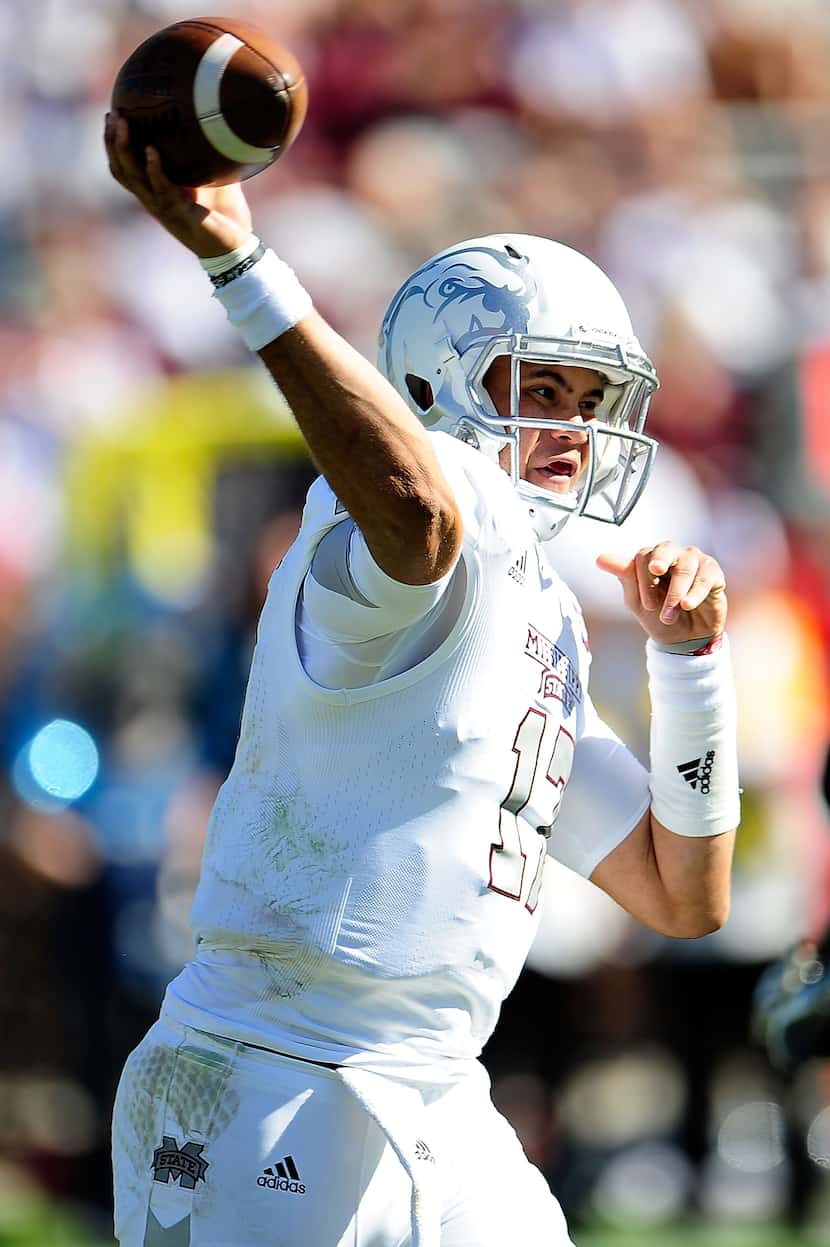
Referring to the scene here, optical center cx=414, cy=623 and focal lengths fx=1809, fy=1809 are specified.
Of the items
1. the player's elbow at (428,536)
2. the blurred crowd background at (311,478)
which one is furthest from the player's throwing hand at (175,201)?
the blurred crowd background at (311,478)

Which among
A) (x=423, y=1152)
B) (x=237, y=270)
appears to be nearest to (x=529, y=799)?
(x=423, y=1152)

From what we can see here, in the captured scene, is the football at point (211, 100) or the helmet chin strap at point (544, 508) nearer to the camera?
the football at point (211, 100)

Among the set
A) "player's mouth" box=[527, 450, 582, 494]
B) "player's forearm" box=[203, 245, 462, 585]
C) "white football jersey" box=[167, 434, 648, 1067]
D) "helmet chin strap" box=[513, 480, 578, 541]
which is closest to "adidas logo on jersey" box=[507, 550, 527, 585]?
"white football jersey" box=[167, 434, 648, 1067]

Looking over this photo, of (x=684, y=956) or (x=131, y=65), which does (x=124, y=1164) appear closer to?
(x=131, y=65)

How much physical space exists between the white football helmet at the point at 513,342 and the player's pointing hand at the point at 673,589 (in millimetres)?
118

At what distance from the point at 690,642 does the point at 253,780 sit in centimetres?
72

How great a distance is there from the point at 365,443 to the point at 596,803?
98 cm

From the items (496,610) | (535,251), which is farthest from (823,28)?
(496,610)

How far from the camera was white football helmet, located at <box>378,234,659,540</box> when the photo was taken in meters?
2.59

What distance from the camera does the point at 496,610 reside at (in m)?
2.31

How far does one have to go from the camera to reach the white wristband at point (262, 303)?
1940mm

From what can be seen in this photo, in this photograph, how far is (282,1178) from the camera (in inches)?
84.7

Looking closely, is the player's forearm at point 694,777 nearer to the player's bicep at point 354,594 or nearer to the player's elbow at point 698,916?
the player's elbow at point 698,916

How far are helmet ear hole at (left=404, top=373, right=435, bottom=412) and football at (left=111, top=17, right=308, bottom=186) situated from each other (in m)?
0.65
